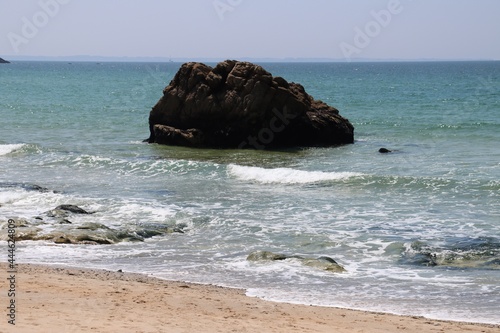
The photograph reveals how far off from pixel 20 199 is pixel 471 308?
43.3 ft

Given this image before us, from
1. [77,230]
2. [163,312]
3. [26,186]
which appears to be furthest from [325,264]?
[26,186]

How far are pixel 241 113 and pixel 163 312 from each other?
70.8 ft

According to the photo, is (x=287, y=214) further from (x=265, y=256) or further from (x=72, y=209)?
(x=72, y=209)

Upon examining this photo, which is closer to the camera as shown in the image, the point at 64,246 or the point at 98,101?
the point at 64,246

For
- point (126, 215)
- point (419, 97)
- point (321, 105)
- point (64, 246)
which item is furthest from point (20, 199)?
point (419, 97)

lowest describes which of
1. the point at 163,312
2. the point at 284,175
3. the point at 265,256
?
the point at 284,175

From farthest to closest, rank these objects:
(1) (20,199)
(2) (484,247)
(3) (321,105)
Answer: (3) (321,105), (1) (20,199), (2) (484,247)

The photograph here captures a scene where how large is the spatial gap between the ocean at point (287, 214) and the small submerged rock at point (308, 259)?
0.12 metres

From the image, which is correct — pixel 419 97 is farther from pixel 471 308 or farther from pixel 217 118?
pixel 471 308

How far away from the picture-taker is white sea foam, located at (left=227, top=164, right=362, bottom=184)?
25.2 metres

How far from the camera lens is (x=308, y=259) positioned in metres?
14.8

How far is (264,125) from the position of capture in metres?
32.4

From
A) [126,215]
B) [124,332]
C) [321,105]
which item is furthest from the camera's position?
[321,105]

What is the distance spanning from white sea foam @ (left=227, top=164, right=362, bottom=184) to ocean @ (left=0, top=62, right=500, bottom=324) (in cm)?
Answer: 7
